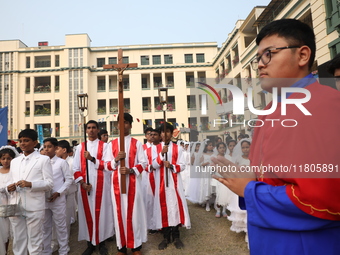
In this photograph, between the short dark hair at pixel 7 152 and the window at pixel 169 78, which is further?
the window at pixel 169 78

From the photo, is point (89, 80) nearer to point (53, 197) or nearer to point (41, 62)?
point (41, 62)

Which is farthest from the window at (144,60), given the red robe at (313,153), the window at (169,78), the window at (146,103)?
the red robe at (313,153)

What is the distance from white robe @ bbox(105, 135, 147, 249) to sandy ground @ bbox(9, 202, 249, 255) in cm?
42

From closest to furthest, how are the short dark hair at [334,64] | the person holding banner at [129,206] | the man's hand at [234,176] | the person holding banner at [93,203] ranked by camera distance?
1. the man's hand at [234,176]
2. the short dark hair at [334,64]
3. the person holding banner at [129,206]
4. the person holding banner at [93,203]

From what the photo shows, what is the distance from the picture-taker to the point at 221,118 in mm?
1395

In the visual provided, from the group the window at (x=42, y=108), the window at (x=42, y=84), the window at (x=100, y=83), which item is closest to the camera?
the window at (x=42, y=108)

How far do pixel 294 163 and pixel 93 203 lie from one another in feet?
11.8

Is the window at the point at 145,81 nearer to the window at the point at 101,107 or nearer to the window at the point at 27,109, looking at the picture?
the window at the point at 101,107

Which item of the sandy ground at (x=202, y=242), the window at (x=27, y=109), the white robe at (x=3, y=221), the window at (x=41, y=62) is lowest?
the sandy ground at (x=202, y=242)

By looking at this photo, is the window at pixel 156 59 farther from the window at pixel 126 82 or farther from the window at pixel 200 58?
the window at pixel 200 58

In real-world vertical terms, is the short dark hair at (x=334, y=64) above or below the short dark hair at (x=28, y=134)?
above

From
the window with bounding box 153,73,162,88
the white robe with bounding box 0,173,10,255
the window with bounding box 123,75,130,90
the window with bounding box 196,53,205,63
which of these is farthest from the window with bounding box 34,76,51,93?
the white robe with bounding box 0,173,10,255

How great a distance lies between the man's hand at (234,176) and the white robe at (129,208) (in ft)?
8.86

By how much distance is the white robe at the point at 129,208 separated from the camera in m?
3.67
